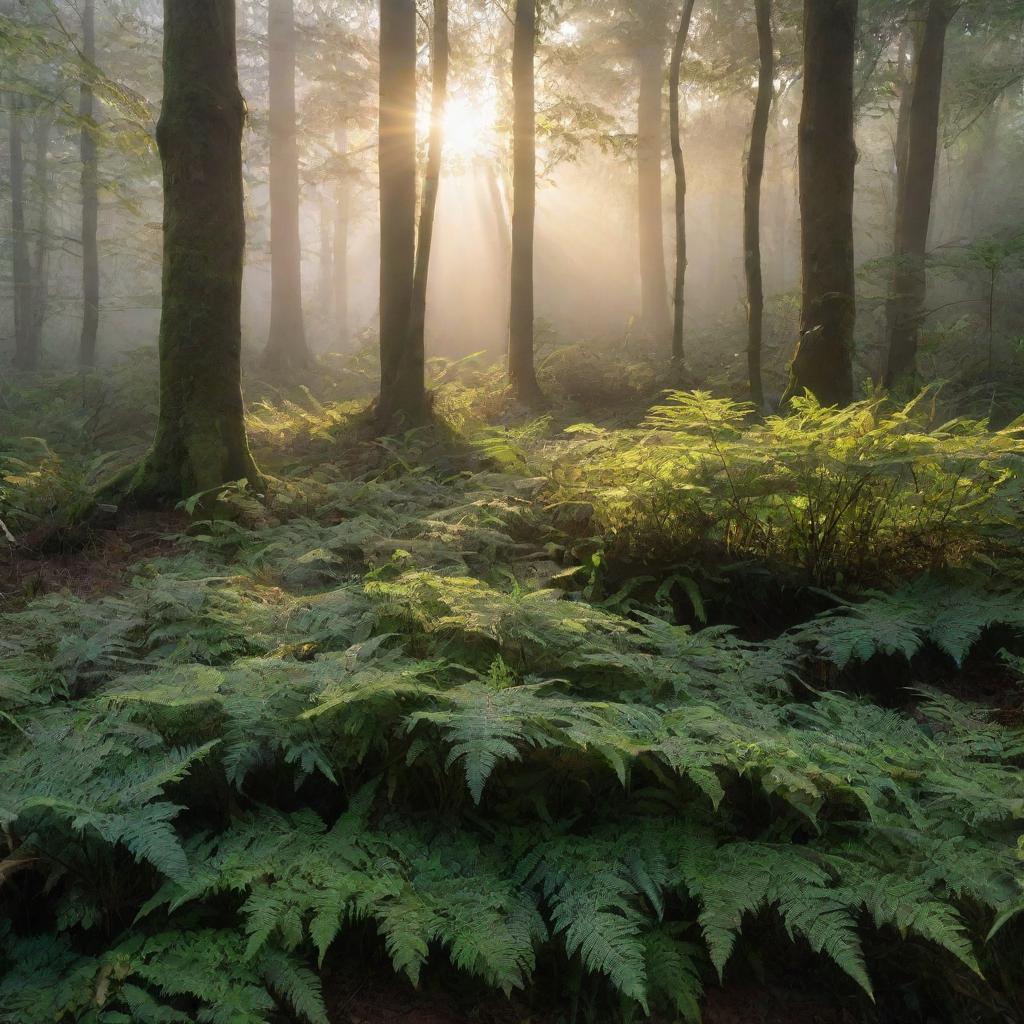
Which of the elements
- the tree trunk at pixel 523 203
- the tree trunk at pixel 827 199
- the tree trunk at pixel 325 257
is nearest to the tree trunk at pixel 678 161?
the tree trunk at pixel 523 203

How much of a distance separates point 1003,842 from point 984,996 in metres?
0.52

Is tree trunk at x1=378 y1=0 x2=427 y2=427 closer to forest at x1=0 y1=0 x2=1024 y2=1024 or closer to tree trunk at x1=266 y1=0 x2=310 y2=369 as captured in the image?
forest at x1=0 y1=0 x2=1024 y2=1024

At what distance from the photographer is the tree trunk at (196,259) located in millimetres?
6992

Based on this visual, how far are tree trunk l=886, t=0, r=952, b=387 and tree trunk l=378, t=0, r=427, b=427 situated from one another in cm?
714

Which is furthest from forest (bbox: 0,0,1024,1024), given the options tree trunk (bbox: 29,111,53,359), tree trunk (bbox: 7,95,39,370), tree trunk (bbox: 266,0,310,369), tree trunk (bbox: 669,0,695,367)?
tree trunk (bbox: 29,111,53,359)

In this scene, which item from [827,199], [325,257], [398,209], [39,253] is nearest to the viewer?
[827,199]

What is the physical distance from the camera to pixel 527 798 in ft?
9.21

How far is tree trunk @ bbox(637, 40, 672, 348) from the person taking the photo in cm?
2228

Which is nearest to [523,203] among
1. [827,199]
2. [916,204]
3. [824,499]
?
[827,199]

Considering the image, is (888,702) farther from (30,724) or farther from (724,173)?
(724,173)

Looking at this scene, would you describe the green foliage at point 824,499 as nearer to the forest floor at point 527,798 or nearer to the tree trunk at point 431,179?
the forest floor at point 527,798

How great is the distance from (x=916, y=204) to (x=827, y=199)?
248 inches

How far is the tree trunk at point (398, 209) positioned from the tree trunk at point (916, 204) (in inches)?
281

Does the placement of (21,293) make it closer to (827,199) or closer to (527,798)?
(827,199)
